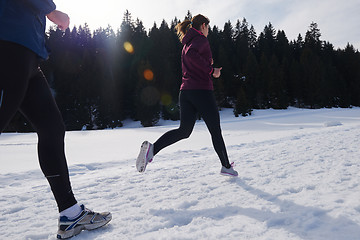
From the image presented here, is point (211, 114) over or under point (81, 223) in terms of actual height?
over

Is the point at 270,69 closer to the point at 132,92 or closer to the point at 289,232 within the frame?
the point at 132,92

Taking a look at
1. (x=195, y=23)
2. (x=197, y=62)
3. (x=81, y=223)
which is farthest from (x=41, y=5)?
(x=195, y=23)

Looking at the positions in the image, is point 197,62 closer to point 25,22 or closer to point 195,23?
point 195,23

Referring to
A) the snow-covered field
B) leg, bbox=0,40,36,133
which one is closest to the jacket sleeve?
leg, bbox=0,40,36,133

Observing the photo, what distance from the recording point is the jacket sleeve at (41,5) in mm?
1247

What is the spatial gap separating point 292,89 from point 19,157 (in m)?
42.0

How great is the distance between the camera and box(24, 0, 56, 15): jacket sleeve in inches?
49.1

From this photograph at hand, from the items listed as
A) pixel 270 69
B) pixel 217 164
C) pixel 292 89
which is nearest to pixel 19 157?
pixel 217 164

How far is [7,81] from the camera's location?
3.79 feet

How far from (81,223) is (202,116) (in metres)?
1.57

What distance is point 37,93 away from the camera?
140 centimetres

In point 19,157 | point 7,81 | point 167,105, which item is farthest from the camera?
point 167,105

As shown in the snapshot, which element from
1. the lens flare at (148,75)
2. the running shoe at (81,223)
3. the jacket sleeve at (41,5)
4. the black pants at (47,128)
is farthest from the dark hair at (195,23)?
the lens flare at (148,75)

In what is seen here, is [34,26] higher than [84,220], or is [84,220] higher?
[34,26]
